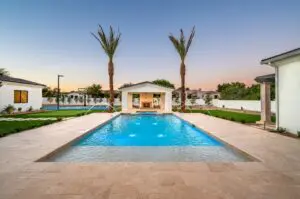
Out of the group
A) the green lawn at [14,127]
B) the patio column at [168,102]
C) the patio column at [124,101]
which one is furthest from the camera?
the patio column at [124,101]

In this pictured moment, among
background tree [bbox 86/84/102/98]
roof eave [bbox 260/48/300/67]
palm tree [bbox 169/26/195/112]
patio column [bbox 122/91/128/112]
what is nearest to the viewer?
roof eave [bbox 260/48/300/67]

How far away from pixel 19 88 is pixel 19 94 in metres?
0.54

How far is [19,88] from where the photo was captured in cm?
2134

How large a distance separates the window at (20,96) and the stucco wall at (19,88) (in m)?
0.29

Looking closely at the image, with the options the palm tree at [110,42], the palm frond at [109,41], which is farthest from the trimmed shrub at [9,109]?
the palm frond at [109,41]

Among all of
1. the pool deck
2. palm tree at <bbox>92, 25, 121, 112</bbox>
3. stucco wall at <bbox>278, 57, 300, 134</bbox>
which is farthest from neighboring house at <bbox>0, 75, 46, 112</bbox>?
stucco wall at <bbox>278, 57, 300, 134</bbox>

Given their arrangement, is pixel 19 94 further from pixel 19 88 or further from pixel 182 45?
pixel 182 45

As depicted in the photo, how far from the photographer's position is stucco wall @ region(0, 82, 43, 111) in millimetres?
19172

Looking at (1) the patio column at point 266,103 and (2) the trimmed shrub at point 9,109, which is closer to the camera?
(1) the patio column at point 266,103

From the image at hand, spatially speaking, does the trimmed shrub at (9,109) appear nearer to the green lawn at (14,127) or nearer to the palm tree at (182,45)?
the green lawn at (14,127)

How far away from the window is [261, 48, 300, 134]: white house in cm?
1980

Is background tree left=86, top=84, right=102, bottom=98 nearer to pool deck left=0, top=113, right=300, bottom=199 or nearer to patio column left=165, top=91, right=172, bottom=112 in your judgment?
patio column left=165, top=91, right=172, bottom=112

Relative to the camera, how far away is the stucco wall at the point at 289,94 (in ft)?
28.1

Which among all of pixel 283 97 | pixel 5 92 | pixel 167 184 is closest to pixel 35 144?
pixel 167 184
